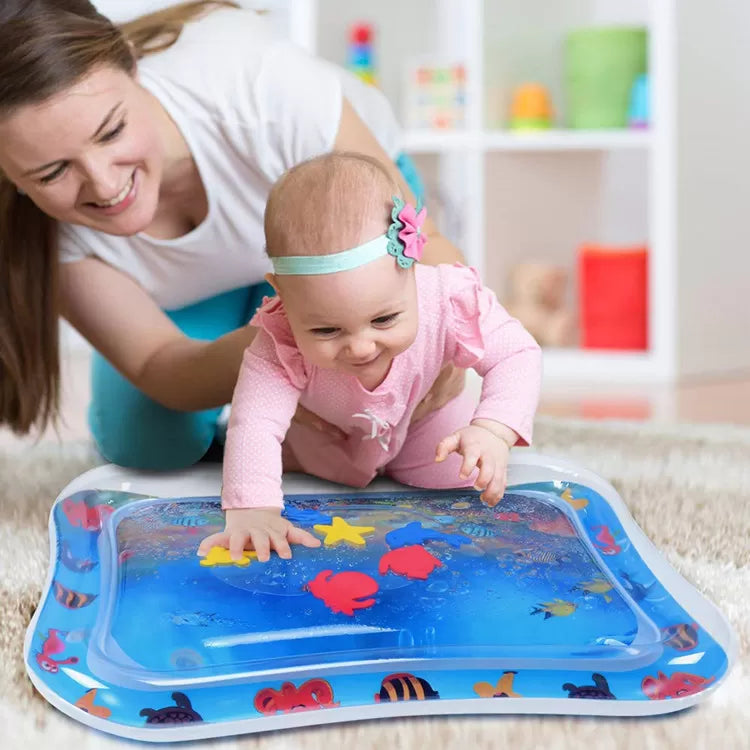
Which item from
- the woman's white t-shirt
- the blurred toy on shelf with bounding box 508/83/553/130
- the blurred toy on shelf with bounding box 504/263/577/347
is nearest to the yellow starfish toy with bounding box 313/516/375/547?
the woman's white t-shirt

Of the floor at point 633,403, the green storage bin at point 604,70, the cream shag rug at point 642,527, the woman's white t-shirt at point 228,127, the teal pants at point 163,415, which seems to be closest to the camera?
the cream shag rug at point 642,527

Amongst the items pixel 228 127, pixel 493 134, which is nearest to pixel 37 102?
pixel 228 127

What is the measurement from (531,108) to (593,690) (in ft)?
6.23

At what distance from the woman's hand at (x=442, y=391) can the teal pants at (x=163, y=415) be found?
0.95 ft

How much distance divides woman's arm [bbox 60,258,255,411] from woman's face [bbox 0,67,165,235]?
145 millimetres

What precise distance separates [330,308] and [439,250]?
29cm

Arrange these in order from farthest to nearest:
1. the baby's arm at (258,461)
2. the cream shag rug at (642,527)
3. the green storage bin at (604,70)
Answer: the green storage bin at (604,70) → the baby's arm at (258,461) → the cream shag rug at (642,527)

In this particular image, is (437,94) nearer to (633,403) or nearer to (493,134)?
(493,134)

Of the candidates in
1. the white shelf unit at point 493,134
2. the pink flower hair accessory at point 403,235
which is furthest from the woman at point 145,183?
the white shelf unit at point 493,134

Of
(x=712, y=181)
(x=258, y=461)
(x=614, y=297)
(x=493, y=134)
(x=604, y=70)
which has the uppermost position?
(x=604, y=70)

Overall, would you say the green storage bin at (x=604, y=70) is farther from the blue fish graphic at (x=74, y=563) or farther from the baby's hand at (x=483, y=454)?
the blue fish graphic at (x=74, y=563)

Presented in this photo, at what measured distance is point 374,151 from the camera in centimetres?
118

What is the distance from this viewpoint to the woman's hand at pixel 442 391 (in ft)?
3.59

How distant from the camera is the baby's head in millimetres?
836
